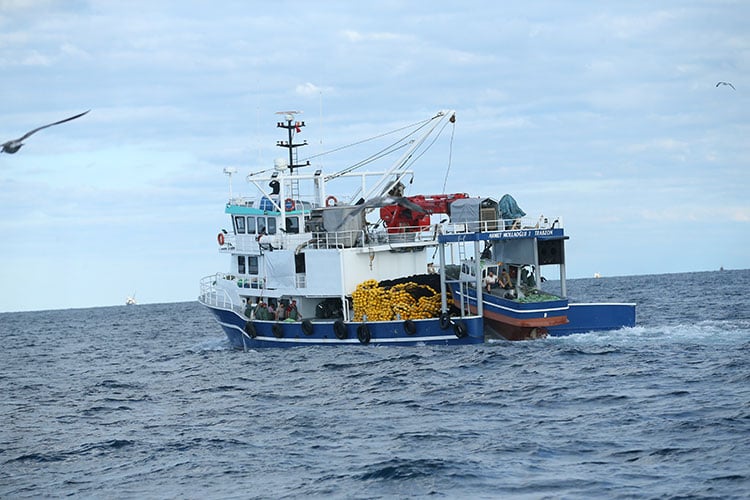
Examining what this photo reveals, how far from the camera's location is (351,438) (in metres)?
21.9

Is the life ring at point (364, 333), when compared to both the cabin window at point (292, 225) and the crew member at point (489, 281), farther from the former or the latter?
the cabin window at point (292, 225)

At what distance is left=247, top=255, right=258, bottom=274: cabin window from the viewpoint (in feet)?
143

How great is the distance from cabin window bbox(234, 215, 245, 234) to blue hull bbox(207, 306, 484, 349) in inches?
151

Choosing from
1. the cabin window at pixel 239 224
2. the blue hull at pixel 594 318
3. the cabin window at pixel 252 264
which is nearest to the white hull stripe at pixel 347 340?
the cabin window at pixel 252 264

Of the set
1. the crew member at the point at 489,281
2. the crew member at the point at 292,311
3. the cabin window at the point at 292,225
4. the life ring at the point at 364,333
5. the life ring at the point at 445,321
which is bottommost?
the life ring at the point at 364,333

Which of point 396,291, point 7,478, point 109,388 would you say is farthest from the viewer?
point 396,291

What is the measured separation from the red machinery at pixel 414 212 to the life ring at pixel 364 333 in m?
4.67

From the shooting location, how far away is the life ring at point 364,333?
37.1m

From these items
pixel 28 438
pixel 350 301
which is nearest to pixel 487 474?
pixel 28 438

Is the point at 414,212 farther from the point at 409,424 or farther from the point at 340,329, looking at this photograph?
the point at 409,424

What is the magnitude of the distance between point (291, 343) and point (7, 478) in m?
20.0

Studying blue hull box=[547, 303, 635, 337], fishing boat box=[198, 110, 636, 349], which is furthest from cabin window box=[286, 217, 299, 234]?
blue hull box=[547, 303, 635, 337]

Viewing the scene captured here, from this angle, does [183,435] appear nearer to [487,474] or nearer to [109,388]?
[487,474]

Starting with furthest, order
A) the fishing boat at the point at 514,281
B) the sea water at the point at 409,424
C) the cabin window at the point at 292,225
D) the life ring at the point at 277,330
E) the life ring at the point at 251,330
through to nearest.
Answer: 1. the cabin window at the point at 292,225
2. the life ring at the point at 251,330
3. the life ring at the point at 277,330
4. the fishing boat at the point at 514,281
5. the sea water at the point at 409,424
